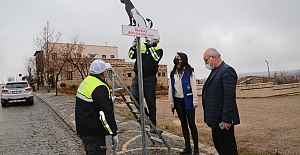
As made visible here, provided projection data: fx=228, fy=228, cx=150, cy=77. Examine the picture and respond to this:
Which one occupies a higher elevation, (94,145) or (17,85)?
(17,85)

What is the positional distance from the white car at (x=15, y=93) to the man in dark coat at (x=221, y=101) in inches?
539

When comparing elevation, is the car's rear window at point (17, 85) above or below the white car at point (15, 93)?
above

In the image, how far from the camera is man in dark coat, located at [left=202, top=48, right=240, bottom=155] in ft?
9.73

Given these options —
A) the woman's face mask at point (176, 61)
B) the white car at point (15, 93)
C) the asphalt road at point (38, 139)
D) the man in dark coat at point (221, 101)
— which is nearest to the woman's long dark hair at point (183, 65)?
the woman's face mask at point (176, 61)

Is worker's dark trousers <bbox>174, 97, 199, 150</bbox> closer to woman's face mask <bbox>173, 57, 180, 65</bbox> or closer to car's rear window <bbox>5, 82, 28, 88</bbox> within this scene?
woman's face mask <bbox>173, 57, 180, 65</bbox>

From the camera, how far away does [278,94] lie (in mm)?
22516

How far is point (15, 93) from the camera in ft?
45.5

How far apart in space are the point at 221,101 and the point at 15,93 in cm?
1416

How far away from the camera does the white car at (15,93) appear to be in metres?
13.8

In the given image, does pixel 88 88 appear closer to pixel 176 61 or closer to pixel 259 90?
pixel 176 61

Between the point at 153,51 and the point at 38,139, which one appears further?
the point at 38,139

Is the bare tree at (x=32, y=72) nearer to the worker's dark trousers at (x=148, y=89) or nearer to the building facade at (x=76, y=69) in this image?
the building facade at (x=76, y=69)

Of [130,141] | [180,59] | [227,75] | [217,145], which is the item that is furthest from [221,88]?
[130,141]

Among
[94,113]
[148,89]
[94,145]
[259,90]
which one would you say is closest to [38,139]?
[148,89]
